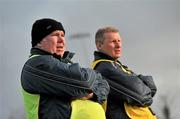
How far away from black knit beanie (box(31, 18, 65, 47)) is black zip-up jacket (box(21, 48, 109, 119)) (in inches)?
8.7

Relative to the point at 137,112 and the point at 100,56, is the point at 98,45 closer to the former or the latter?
the point at 100,56

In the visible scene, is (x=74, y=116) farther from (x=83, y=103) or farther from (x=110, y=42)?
(x=110, y=42)

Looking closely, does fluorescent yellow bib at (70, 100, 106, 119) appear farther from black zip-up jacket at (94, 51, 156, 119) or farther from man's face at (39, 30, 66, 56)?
black zip-up jacket at (94, 51, 156, 119)

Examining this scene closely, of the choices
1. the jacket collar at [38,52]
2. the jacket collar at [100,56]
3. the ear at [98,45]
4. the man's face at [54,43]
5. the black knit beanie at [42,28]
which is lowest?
the jacket collar at [100,56]

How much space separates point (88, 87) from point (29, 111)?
550 millimetres

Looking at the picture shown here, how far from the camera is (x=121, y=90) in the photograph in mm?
4805

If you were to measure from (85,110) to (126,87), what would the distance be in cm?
87

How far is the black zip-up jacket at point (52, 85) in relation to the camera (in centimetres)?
399

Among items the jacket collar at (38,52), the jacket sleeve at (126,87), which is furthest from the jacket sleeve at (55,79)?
the jacket sleeve at (126,87)

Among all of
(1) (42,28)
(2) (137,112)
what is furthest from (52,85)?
(2) (137,112)

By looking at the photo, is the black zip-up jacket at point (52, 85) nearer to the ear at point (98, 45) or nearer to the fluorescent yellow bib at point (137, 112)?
the fluorescent yellow bib at point (137, 112)

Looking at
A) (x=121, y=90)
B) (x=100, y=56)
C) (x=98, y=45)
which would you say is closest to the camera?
(x=121, y=90)

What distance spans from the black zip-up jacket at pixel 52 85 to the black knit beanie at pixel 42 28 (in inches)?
8.7

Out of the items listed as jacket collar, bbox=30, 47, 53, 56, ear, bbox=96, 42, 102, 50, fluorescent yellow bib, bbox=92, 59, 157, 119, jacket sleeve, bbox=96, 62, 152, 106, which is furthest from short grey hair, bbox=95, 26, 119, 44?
jacket collar, bbox=30, 47, 53, 56
